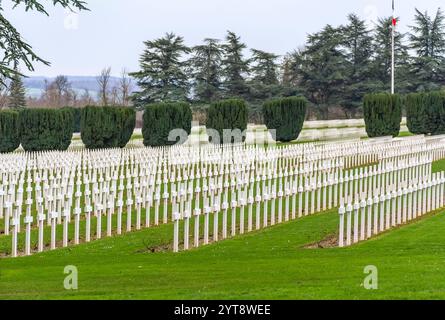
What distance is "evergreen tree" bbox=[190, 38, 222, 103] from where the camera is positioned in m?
A: 70.4

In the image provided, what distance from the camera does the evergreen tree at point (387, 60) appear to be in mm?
72625

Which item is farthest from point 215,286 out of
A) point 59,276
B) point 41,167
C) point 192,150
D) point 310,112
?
point 310,112

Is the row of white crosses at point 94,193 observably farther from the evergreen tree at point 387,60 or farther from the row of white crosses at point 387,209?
the evergreen tree at point 387,60

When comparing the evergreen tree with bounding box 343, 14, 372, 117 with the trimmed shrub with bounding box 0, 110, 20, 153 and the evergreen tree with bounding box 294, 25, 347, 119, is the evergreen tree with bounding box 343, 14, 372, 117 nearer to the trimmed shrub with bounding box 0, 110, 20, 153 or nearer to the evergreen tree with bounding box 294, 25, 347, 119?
the evergreen tree with bounding box 294, 25, 347, 119

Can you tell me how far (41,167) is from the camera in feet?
95.3

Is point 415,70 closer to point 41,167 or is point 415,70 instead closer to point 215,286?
point 41,167

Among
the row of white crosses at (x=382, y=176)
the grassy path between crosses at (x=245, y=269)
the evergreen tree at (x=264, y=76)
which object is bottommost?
the grassy path between crosses at (x=245, y=269)

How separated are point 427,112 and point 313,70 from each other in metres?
23.7

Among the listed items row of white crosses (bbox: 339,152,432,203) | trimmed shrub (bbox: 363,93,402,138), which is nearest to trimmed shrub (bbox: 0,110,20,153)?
trimmed shrub (bbox: 363,93,402,138)

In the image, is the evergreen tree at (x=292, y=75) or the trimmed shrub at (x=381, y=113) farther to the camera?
the evergreen tree at (x=292, y=75)

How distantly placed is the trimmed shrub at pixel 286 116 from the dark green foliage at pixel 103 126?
9.67 metres

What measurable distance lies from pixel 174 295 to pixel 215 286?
935 millimetres

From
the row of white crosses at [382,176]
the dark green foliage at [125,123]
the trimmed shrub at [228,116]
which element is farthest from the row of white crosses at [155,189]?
the dark green foliage at [125,123]

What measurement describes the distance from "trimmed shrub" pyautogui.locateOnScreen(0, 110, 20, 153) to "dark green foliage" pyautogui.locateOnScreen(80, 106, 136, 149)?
3.90 metres
